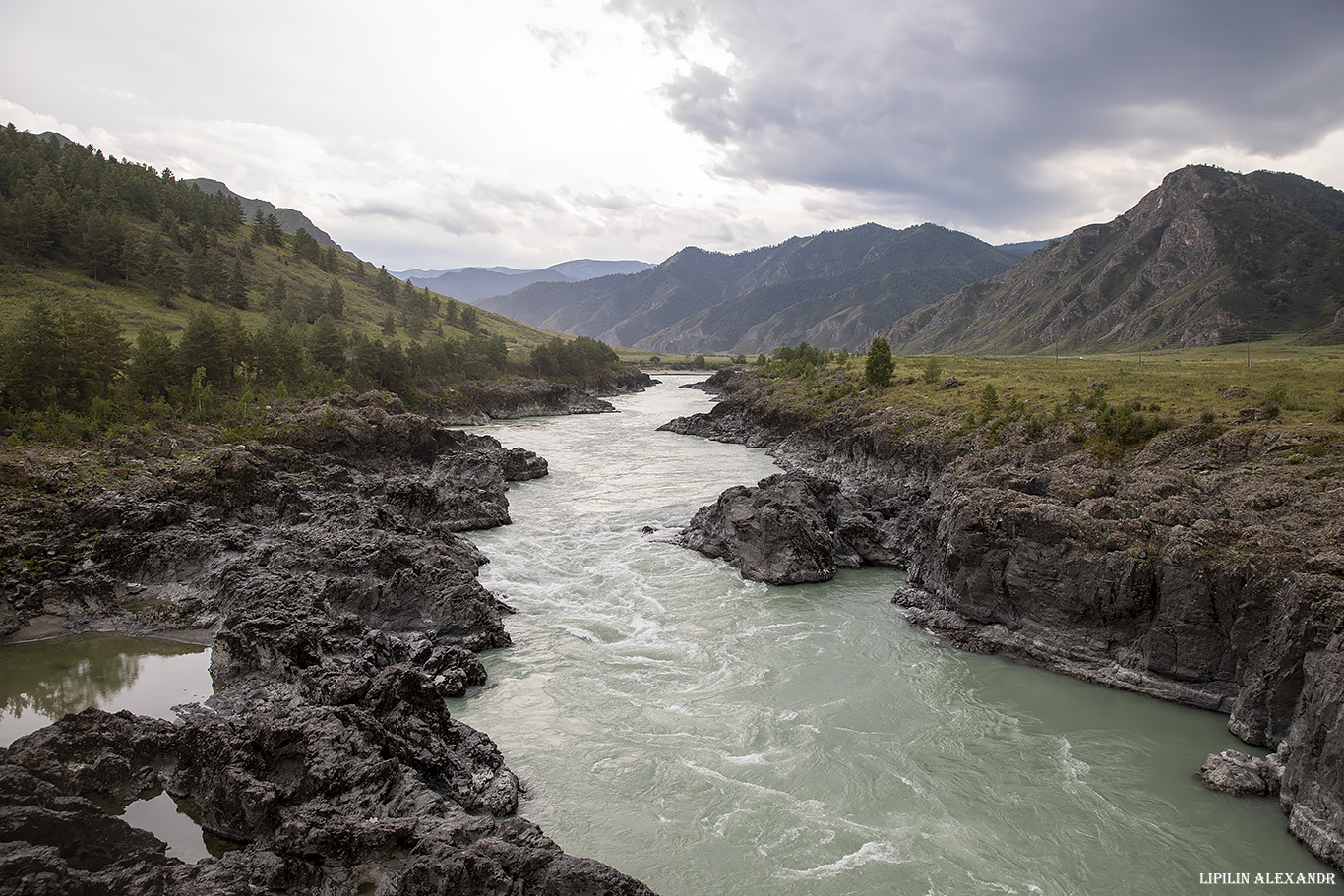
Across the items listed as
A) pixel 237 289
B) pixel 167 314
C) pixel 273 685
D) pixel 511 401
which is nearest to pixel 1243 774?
pixel 273 685

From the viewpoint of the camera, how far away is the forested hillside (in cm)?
3438

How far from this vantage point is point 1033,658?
20609mm

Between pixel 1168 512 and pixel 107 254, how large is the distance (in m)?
97.0

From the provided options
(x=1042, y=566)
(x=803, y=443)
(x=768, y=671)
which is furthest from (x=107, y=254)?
(x=1042, y=566)

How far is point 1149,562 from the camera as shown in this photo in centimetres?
1925

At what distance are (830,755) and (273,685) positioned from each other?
14.8m

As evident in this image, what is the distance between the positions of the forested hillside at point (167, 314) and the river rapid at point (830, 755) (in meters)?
28.2

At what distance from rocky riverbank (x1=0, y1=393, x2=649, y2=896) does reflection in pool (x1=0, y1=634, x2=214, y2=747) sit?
953 mm

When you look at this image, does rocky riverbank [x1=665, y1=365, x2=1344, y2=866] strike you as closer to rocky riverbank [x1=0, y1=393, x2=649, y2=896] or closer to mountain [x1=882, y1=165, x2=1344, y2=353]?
rocky riverbank [x1=0, y1=393, x2=649, y2=896]

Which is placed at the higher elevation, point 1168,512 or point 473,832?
point 1168,512

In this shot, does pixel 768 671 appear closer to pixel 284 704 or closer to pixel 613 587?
pixel 613 587

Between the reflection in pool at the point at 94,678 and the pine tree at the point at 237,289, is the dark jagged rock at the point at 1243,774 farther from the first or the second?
the pine tree at the point at 237,289

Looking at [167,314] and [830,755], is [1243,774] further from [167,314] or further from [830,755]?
[167,314]

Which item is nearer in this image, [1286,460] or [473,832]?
[473,832]
